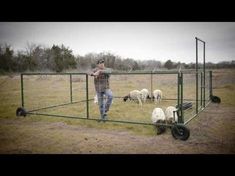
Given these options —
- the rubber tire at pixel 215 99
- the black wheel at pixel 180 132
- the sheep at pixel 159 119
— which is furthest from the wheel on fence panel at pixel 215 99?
the black wheel at pixel 180 132

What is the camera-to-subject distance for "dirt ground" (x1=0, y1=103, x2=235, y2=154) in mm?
5242

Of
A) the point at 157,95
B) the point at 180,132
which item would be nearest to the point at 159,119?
the point at 180,132

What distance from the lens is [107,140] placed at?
19.5ft

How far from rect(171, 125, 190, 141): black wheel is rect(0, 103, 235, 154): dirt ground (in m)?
0.12

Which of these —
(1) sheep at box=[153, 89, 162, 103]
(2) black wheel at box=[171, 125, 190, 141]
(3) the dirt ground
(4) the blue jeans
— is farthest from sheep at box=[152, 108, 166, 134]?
(1) sheep at box=[153, 89, 162, 103]

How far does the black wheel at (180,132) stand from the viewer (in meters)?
5.69

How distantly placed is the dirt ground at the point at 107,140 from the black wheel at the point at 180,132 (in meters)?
0.12

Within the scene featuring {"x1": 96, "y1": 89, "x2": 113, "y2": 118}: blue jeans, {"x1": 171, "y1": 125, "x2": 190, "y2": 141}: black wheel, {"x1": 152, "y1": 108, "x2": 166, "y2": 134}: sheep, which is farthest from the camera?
{"x1": 96, "y1": 89, "x2": 113, "y2": 118}: blue jeans

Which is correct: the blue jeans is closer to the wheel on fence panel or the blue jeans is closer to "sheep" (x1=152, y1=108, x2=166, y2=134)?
"sheep" (x1=152, y1=108, x2=166, y2=134)

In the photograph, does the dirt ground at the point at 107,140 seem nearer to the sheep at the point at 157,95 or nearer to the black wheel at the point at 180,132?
the black wheel at the point at 180,132

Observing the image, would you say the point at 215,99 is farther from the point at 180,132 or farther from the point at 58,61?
the point at 58,61

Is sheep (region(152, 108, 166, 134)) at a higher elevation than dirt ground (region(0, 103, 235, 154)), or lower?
higher
